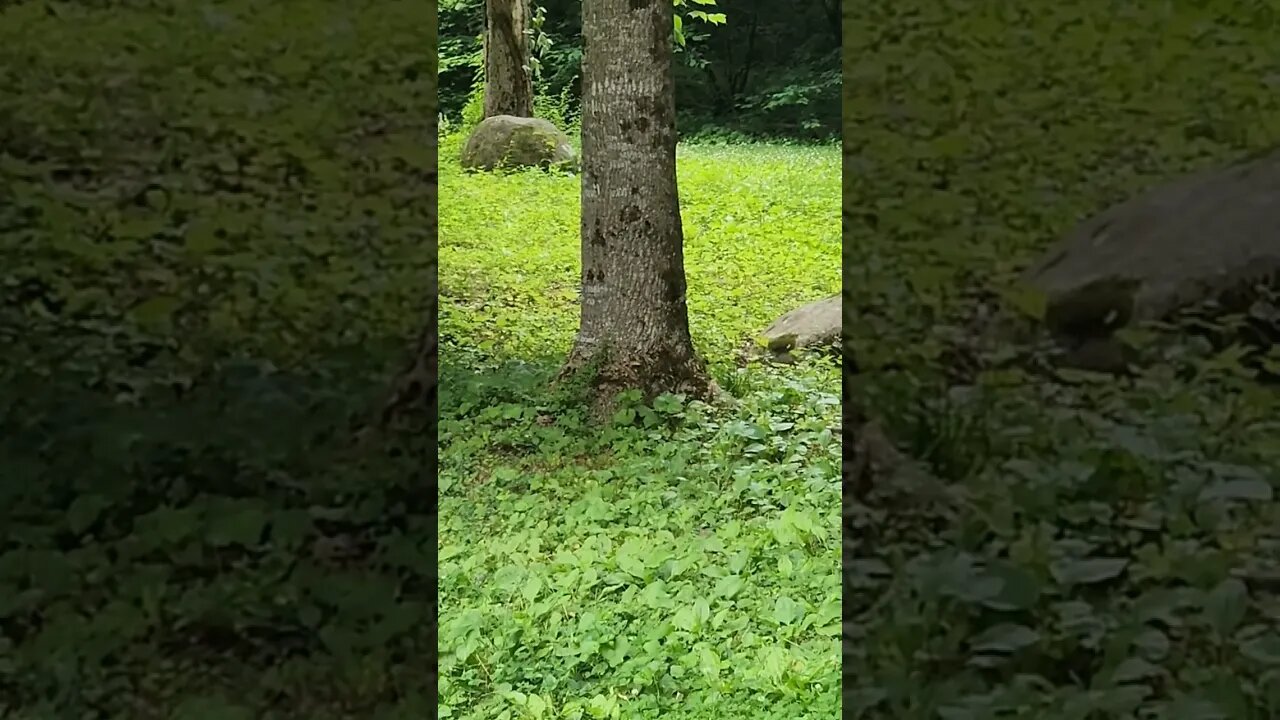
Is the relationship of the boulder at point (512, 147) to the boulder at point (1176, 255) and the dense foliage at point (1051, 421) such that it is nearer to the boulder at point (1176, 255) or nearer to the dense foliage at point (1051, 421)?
the dense foliage at point (1051, 421)

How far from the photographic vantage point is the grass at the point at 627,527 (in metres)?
2.42

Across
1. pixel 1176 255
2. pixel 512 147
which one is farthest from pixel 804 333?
pixel 512 147

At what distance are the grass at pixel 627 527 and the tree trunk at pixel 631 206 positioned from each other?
19 centimetres

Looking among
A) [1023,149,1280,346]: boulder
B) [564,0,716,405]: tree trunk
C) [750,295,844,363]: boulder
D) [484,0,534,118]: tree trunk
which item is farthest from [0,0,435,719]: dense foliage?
[484,0,534,118]: tree trunk

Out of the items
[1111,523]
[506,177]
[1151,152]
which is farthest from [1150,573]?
[506,177]

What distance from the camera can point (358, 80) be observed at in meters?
3.01

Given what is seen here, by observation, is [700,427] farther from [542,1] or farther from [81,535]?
[542,1]

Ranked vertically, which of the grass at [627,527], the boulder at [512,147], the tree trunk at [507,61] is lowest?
the grass at [627,527]

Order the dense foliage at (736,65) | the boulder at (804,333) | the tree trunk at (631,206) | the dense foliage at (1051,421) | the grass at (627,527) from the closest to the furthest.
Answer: the dense foliage at (1051,421)
the grass at (627,527)
the tree trunk at (631,206)
the boulder at (804,333)
the dense foliage at (736,65)

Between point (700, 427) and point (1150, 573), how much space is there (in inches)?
72.7

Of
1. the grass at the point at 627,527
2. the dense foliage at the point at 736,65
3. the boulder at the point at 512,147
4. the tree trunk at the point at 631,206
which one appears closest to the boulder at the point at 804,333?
the grass at the point at 627,527

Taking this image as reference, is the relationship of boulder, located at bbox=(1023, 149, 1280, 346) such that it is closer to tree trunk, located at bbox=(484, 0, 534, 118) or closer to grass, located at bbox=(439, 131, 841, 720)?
grass, located at bbox=(439, 131, 841, 720)

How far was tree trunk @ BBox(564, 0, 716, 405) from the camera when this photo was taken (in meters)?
3.96

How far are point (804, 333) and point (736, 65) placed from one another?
35.0 feet
